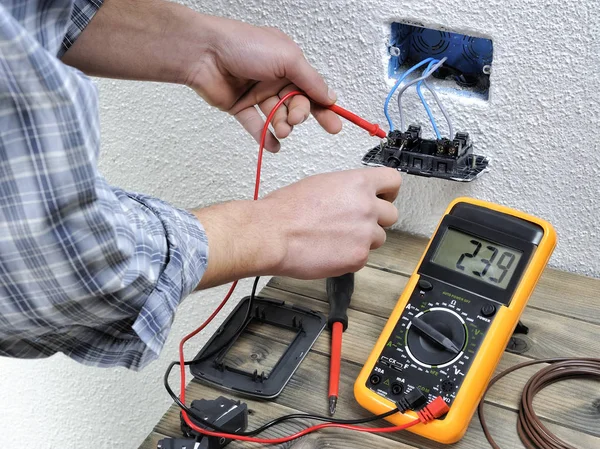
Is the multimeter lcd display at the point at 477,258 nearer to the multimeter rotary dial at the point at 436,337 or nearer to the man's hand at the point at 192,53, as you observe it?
the multimeter rotary dial at the point at 436,337

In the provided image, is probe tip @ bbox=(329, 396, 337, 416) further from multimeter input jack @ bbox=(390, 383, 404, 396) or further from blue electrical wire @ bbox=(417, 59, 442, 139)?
blue electrical wire @ bbox=(417, 59, 442, 139)

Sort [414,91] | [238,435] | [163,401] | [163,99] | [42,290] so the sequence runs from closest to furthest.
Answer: [42,290], [238,435], [414,91], [163,99], [163,401]

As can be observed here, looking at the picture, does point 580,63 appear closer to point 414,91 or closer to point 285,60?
point 414,91

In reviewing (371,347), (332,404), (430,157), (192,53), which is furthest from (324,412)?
(192,53)

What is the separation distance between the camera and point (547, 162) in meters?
0.95

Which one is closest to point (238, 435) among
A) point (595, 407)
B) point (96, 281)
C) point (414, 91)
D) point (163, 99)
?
point (96, 281)

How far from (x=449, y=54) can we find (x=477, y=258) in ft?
1.03

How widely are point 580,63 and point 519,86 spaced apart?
0.27ft

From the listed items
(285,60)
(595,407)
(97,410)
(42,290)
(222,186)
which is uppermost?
(285,60)

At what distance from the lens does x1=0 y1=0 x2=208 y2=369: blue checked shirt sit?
51 centimetres

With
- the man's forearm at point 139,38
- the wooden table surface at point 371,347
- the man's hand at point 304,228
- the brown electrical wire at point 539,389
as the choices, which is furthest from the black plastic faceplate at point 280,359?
the man's forearm at point 139,38

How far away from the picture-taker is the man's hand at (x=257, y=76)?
0.90 m

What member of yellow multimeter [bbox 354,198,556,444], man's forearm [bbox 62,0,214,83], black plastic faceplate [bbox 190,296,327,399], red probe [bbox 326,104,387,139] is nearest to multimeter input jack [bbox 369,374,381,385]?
yellow multimeter [bbox 354,198,556,444]

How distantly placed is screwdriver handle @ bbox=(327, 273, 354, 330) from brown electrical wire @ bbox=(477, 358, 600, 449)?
208 mm
